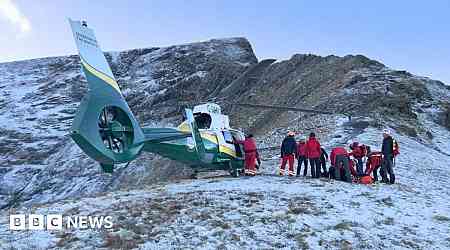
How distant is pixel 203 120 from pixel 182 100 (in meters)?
37.2

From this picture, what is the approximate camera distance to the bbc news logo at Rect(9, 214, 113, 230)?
11186 millimetres

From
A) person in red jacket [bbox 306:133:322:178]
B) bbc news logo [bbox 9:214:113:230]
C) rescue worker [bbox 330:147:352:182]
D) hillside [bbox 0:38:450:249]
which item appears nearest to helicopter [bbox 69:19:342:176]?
hillside [bbox 0:38:450:249]

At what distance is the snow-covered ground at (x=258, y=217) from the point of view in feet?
34.2

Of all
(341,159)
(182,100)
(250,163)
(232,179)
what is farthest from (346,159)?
(182,100)

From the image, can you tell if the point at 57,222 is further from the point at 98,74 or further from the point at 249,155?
Answer: the point at 249,155

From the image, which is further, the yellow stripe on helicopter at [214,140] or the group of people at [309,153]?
the group of people at [309,153]

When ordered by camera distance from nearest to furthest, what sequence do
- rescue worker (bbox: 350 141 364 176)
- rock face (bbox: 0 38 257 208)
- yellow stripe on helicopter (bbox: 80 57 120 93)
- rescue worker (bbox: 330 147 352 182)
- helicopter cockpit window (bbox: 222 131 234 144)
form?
1. yellow stripe on helicopter (bbox: 80 57 120 93)
2. rescue worker (bbox: 330 147 352 182)
3. rescue worker (bbox: 350 141 364 176)
4. helicopter cockpit window (bbox: 222 131 234 144)
5. rock face (bbox: 0 38 257 208)

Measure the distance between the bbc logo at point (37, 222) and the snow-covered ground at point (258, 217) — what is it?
0.93ft

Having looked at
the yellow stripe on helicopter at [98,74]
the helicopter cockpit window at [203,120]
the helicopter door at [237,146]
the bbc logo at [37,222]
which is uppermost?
the yellow stripe on helicopter at [98,74]

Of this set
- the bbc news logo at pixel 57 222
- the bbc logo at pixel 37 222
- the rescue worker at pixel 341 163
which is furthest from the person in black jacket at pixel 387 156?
the bbc logo at pixel 37 222

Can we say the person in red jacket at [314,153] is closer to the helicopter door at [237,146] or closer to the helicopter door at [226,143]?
the helicopter door at [237,146]

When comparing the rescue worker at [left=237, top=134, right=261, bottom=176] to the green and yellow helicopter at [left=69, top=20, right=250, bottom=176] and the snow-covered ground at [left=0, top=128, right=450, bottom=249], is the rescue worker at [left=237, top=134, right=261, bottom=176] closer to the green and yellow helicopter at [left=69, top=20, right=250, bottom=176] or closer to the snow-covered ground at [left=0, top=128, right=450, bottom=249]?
the green and yellow helicopter at [left=69, top=20, right=250, bottom=176]

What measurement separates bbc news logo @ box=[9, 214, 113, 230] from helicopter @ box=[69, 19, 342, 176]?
147 centimetres

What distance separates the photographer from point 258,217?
1166cm
